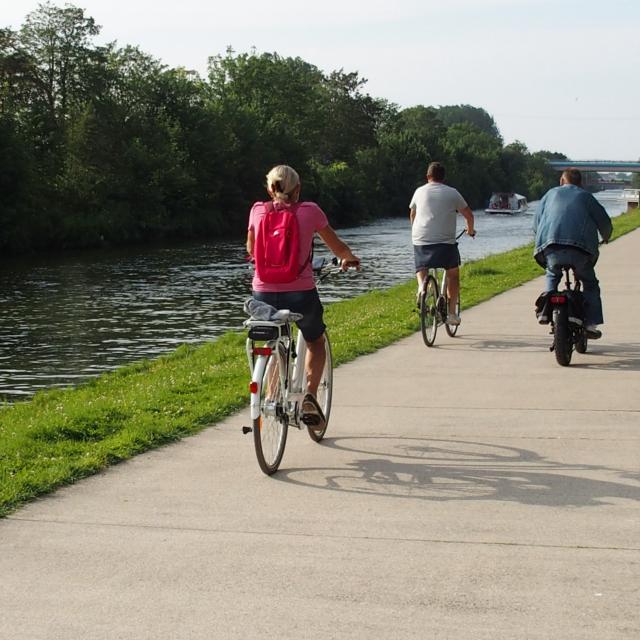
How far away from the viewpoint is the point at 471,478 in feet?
20.0

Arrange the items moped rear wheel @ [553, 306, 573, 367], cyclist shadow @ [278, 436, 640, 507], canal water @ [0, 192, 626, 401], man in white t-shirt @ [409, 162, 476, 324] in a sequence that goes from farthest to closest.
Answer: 1. canal water @ [0, 192, 626, 401]
2. man in white t-shirt @ [409, 162, 476, 324]
3. moped rear wheel @ [553, 306, 573, 367]
4. cyclist shadow @ [278, 436, 640, 507]

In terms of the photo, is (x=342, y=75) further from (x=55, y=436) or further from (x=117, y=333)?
(x=55, y=436)

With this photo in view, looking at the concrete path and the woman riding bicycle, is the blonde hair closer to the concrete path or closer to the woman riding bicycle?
the woman riding bicycle

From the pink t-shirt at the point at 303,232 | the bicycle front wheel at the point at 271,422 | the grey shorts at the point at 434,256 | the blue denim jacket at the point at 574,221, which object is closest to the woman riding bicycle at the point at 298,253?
the pink t-shirt at the point at 303,232

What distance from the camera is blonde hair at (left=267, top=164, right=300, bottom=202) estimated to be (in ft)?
20.3

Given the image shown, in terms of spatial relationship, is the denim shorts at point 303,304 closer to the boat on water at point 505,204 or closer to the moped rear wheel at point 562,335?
the moped rear wheel at point 562,335

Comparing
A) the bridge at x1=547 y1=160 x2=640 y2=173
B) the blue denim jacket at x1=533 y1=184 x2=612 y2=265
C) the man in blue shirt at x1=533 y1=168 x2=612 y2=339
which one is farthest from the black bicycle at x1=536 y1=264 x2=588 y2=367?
the bridge at x1=547 y1=160 x2=640 y2=173

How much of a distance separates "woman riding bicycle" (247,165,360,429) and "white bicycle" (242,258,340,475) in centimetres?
10

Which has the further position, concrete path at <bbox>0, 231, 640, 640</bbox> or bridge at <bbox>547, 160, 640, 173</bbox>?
bridge at <bbox>547, 160, 640, 173</bbox>

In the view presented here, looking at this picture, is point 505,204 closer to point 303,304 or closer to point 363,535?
point 303,304

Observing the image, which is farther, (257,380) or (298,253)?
(298,253)

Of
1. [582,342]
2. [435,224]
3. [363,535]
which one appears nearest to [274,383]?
[363,535]

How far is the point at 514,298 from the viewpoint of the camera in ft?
55.2

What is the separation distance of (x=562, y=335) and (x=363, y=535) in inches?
214
